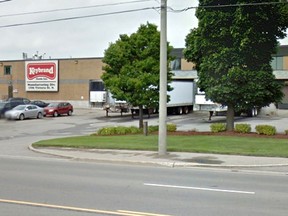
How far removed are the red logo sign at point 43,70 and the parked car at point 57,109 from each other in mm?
14005

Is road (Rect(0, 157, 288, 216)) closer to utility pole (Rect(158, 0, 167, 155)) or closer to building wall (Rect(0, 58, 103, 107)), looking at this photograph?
utility pole (Rect(158, 0, 167, 155))

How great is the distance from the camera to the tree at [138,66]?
26797 mm

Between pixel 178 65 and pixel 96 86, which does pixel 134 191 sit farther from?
pixel 96 86

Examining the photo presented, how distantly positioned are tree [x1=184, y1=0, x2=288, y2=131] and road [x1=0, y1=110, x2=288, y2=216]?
10316 mm

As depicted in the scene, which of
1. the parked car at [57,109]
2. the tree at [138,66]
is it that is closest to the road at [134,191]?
the tree at [138,66]

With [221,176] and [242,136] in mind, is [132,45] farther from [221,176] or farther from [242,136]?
[221,176]

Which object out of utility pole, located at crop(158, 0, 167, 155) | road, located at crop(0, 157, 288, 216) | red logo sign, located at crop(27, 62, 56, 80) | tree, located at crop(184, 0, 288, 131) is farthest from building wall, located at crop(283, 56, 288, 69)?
road, located at crop(0, 157, 288, 216)

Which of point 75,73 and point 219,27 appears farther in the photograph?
point 75,73

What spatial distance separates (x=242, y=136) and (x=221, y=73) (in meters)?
3.66

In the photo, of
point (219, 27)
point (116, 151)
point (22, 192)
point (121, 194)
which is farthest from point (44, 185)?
point (219, 27)

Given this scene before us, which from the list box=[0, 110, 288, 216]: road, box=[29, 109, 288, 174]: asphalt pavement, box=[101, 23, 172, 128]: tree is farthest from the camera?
box=[101, 23, 172, 128]: tree

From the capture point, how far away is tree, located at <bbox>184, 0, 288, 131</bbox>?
72.4ft

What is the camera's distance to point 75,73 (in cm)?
6016

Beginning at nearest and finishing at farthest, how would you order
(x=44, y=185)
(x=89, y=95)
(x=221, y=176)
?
1. (x=44, y=185)
2. (x=221, y=176)
3. (x=89, y=95)
